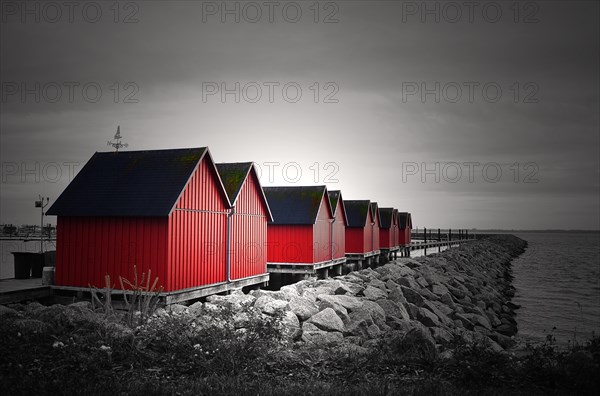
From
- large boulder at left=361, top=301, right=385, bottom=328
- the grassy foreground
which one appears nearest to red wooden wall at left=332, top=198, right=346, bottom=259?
large boulder at left=361, top=301, right=385, bottom=328

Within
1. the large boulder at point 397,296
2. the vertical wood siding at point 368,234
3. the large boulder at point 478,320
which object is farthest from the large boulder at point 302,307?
the vertical wood siding at point 368,234

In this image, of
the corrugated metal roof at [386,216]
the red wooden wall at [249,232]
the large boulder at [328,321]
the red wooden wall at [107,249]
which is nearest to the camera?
the large boulder at [328,321]

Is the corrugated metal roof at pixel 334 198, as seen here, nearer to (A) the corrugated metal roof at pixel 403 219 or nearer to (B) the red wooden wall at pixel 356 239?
(B) the red wooden wall at pixel 356 239

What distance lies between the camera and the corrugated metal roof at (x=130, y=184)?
13.9 metres

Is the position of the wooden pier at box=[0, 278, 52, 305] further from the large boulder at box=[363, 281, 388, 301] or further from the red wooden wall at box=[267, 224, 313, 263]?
the red wooden wall at box=[267, 224, 313, 263]

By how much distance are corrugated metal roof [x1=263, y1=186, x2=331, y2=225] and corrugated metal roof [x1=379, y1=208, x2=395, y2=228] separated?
73.8 ft

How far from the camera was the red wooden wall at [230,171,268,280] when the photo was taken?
17922 mm

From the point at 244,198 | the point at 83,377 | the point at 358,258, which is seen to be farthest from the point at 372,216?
the point at 83,377

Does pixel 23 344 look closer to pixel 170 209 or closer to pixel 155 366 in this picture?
pixel 155 366

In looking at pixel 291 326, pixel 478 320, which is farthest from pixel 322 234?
pixel 291 326

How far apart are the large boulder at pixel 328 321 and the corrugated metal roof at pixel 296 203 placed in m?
14.4

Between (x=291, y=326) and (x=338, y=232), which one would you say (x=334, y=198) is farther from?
(x=291, y=326)

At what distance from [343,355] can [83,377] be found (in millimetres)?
4416

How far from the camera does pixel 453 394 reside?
6539 millimetres
